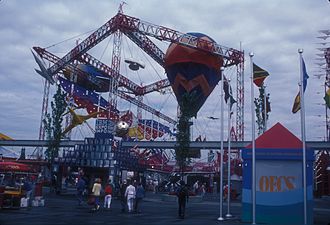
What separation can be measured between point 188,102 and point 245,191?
15.7 metres

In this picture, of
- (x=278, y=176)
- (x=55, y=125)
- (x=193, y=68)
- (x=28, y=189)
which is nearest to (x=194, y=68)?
(x=193, y=68)

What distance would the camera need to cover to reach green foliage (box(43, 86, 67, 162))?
1572 inches

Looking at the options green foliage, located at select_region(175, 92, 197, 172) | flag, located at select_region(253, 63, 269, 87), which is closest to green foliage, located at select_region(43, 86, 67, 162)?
green foliage, located at select_region(175, 92, 197, 172)

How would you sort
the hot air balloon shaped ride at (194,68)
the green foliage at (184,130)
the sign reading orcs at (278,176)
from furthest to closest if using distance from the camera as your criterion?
the hot air balloon shaped ride at (194,68) → the green foliage at (184,130) → the sign reading orcs at (278,176)

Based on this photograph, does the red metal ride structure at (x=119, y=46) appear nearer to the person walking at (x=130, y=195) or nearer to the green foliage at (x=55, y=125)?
the green foliage at (x=55, y=125)

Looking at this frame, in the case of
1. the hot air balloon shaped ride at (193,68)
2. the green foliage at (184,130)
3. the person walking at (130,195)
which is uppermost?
the hot air balloon shaped ride at (193,68)

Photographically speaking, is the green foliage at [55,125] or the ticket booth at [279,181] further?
the green foliage at [55,125]

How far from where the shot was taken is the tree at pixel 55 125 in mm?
39938

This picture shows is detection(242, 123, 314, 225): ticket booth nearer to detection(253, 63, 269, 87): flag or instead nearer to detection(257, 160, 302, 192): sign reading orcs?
detection(257, 160, 302, 192): sign reading orcs

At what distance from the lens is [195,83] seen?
2227 inches

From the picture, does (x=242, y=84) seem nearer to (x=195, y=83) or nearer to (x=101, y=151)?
(x=195, y=83)

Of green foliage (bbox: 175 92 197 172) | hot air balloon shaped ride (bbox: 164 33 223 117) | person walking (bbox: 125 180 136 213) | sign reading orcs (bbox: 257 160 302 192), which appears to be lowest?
person walking (bbox: 125 180 136 213)

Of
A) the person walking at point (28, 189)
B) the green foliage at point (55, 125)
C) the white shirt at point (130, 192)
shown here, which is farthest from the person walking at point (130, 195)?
the green foliage at point (55, 125)

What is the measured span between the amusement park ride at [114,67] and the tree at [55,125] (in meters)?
12.8
